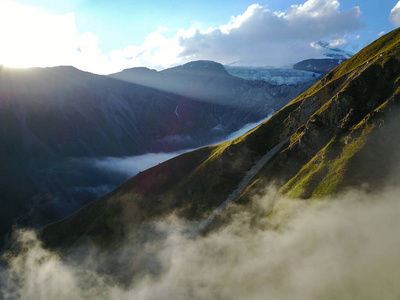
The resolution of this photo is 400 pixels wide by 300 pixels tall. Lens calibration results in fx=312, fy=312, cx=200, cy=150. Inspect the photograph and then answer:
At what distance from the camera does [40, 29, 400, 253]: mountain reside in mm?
90125

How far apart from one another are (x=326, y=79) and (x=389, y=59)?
37347mm

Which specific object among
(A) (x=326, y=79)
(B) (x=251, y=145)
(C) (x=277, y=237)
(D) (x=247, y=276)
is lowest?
(D) (x=247, y=276)

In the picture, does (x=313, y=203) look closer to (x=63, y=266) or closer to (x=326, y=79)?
(x=326, y=79)

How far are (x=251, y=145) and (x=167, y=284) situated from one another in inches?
2594

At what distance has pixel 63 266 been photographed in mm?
133000

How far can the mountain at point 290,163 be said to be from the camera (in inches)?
3548

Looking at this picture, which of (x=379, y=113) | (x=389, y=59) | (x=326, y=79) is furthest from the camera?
(x=326, y=79)

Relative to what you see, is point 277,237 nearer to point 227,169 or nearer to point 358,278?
point 358,278

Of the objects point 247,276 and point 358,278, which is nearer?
point 358,278

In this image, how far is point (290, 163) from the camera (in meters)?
111

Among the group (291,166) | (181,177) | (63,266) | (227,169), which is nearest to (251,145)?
(227,169)

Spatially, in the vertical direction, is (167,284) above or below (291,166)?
below

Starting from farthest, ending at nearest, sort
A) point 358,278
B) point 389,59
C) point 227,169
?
point 227,169 < point 389,59 < point 358,278

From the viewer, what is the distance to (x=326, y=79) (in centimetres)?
14575
